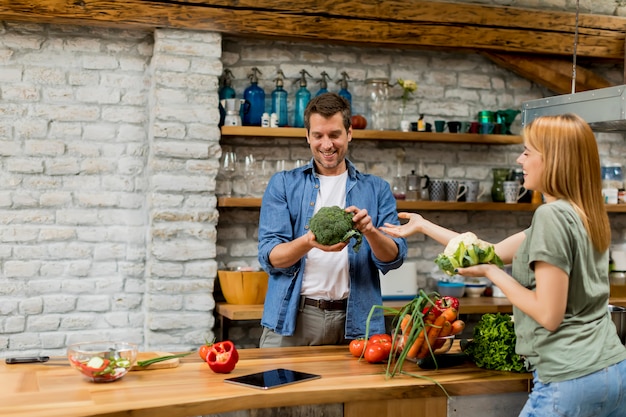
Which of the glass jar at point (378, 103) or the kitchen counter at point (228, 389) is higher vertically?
the glass jar at point (378, 103)

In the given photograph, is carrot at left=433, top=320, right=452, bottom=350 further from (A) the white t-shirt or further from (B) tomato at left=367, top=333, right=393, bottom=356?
(A) the white t-shirt

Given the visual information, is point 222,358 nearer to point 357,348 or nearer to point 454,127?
point 357,348

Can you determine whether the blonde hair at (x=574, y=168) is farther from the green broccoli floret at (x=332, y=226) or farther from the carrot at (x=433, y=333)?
the green broccoli floret at (x=332, y=226)

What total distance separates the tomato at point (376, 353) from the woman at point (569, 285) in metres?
0.62

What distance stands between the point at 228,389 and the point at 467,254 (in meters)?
0.89

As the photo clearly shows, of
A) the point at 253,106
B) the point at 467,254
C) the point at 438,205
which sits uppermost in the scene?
the point at 253,106

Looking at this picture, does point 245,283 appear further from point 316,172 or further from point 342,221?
point 342,221

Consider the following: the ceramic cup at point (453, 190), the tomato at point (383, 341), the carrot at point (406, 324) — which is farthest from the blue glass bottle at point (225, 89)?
the carrot at point (406, 324)

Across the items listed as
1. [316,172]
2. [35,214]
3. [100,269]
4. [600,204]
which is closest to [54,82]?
[35,214]

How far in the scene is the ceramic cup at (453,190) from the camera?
550 cm

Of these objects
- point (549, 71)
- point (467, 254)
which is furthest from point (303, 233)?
point (549, 71)

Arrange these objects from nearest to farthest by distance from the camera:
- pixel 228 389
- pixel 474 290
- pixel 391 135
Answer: pixel 228 389 < pixel 391 135 < pixel 474 290

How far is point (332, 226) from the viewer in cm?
303

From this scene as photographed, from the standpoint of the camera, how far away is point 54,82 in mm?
4891
